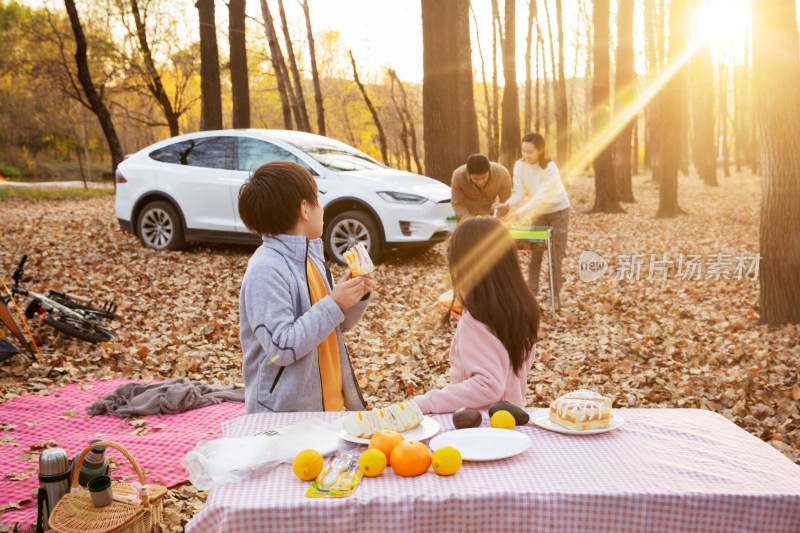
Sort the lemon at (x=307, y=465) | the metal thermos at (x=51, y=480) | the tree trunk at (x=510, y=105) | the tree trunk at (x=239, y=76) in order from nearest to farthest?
the lemon at (x=307, y=465) < the metal thermos at (x=51, y=480) < the tree trunk at (x=239, y=76) < the tree trunk at (x=510, y=105)

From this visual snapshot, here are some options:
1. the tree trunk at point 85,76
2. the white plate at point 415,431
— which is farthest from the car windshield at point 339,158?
the tree trunk at point 85,76

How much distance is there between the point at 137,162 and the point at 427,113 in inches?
204

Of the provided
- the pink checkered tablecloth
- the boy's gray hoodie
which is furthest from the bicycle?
the pink checkered tablecloth

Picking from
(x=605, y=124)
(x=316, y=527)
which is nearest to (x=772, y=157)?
(x=316, y=527)

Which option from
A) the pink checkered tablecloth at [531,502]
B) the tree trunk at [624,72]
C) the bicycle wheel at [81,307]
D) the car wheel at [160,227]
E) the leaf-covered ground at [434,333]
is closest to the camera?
the pink checkered tablecloth at [531,502]

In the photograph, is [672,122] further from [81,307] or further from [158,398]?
[158,398]

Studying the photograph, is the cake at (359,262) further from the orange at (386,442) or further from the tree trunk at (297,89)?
the tree trunk at (297,89)

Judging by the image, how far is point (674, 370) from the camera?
6.17 meters

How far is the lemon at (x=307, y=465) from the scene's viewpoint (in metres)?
2.00

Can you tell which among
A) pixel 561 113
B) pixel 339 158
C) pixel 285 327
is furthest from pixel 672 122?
pixel 285 327

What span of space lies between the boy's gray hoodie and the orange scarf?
33 millimetres

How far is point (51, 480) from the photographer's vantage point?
305cm

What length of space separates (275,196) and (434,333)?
4.76m

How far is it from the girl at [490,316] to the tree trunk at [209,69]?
12319 mm
